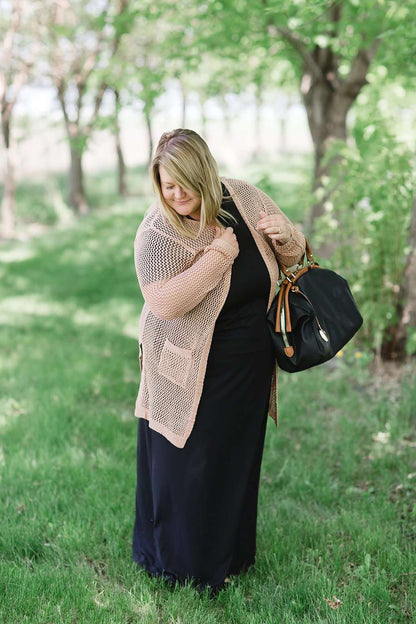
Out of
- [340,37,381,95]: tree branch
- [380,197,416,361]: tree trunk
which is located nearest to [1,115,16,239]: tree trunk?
[340,37,381,95]: tree branch

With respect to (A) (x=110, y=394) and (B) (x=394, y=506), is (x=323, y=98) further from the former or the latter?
(B) (x=394, y=506)

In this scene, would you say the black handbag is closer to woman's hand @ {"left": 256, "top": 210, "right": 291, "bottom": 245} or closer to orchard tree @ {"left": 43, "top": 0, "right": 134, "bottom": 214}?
woman's hand @ {"left": 256, "top": 210, "right": 291, "bottom": 245}

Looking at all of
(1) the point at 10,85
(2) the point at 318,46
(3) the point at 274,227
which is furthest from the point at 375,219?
(1) the point at 10,85

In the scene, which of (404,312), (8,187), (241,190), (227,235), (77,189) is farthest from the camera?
(77,189)

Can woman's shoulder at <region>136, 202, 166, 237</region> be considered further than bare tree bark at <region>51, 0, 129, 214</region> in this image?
No

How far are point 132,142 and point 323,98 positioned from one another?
36.7 m

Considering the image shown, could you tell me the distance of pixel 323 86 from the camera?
362 inches

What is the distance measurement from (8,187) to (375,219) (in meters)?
11.8

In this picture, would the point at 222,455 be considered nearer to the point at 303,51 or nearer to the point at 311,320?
the point at 311,320

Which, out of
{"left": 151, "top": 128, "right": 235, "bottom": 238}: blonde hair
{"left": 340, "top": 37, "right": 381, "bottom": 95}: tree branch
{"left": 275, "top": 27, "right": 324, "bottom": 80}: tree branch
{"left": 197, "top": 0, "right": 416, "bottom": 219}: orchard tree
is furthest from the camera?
{"left": 340, "top": 37, "right": 381, "bottom": 95}: tree branch

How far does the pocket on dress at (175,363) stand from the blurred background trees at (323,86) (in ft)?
8.09

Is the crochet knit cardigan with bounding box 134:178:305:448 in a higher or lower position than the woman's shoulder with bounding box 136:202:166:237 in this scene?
lower

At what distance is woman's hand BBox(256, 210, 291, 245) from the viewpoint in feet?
9.01

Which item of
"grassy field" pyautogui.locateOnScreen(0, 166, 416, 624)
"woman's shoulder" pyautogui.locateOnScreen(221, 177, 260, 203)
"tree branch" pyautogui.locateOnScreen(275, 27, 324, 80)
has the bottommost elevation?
"grassy field" pyautogui.locateOnScreen(0, 166, 416, 624)
